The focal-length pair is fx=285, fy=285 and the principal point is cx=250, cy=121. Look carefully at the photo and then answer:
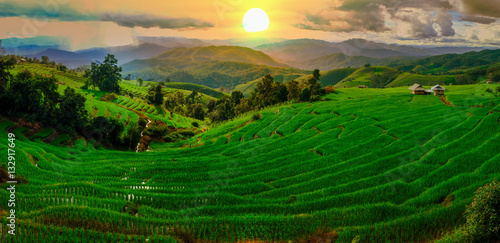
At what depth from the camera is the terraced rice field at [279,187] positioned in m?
16.1

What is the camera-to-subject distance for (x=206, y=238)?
51.8ft

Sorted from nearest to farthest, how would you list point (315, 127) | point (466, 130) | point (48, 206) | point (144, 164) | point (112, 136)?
point (48, 206), point (144, 164), point (466, 130), point (315, 127), point (112, 136)

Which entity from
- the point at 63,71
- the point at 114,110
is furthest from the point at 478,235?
the point at 63,71

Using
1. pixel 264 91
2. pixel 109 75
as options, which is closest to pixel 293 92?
pixel 264 91

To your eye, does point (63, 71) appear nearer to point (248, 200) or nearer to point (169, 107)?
point (169, 107)

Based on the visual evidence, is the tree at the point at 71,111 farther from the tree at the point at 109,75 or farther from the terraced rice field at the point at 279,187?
the tree at the point at 109,75

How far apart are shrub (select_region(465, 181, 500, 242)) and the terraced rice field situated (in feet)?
6.82

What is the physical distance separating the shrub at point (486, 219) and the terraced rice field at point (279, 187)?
81.9 inches

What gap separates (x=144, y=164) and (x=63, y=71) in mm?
155085

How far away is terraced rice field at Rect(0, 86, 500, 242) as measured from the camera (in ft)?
53.0

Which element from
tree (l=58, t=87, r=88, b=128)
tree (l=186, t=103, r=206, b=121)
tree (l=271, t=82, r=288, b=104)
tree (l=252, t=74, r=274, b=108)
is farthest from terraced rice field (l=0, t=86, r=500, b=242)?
tree (l=186, t=103, r=206, b=121)

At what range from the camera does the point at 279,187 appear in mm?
23125

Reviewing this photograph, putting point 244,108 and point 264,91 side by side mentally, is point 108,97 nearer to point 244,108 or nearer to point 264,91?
point 244,108

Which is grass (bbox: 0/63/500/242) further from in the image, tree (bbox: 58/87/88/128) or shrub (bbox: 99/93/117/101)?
shrub (bbox: 99/93/117/101)
